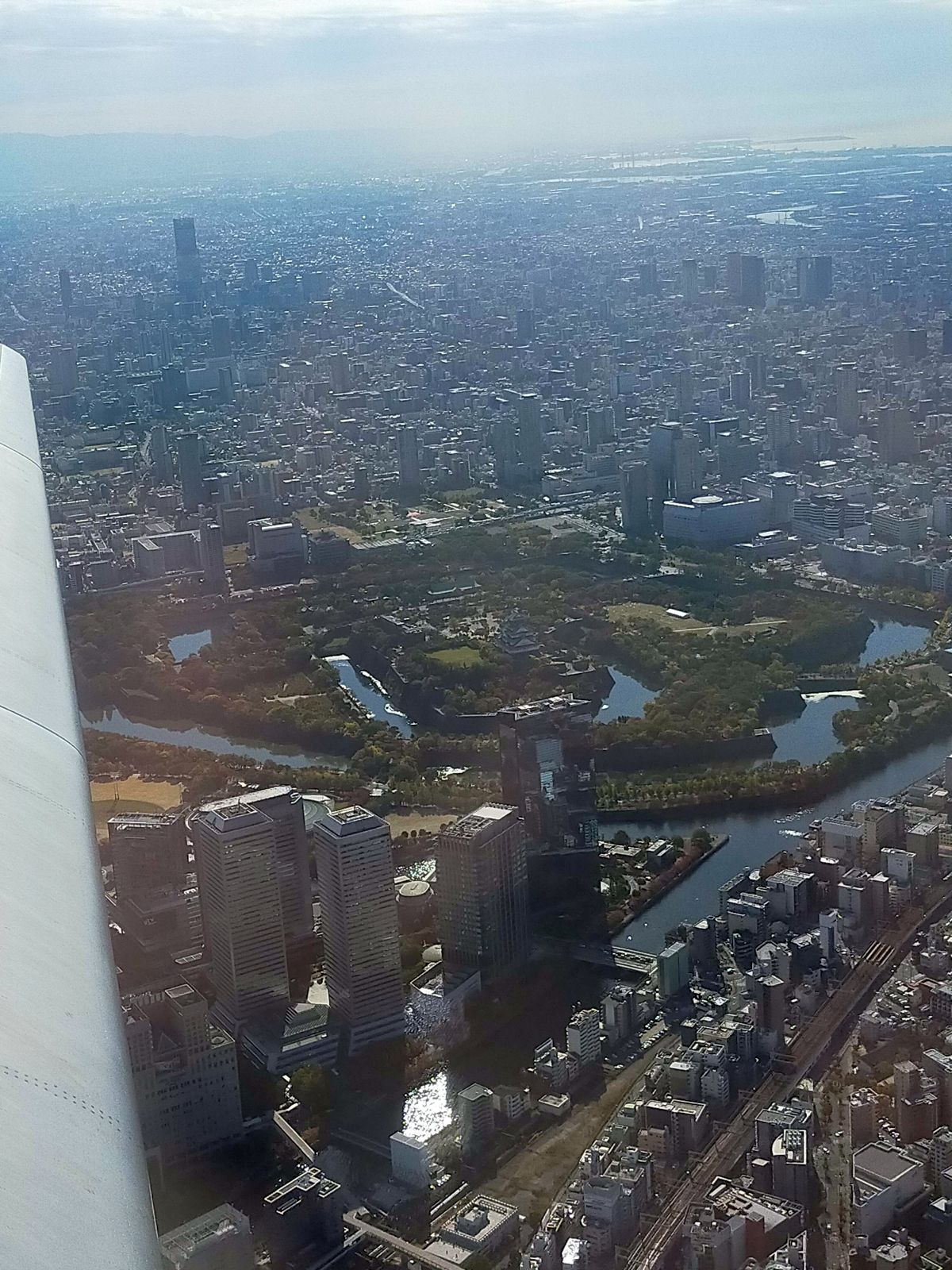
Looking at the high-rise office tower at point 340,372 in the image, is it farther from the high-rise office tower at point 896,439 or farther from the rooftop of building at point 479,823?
the rooftop of building at point 479,823

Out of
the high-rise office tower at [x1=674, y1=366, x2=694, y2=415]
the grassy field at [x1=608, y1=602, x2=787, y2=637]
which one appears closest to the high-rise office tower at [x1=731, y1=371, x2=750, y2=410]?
the high-rise office tower at [x1=674, y1=366, x2=694, y2=415]

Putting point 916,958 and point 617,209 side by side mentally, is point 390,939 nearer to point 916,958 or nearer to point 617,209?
point 916,958

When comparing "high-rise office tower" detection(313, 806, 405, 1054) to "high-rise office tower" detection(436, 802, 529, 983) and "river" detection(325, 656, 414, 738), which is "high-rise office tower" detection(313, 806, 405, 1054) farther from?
"river" detection(325, 656, 414, 738)

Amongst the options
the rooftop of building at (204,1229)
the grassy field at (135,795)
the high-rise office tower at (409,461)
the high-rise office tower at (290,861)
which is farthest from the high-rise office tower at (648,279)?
the rooftop of building at (204,1229)

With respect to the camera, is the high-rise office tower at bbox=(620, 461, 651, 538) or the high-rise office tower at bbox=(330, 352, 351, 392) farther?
the high-rise office tower at bbox=(330, 352, 351, 392)

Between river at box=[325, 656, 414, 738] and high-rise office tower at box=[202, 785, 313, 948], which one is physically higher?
high-rise office tower at box=[202, 785, 313, 948]

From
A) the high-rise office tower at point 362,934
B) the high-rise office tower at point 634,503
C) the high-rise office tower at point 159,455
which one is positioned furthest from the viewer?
the high-rise office tower at point 159,455
